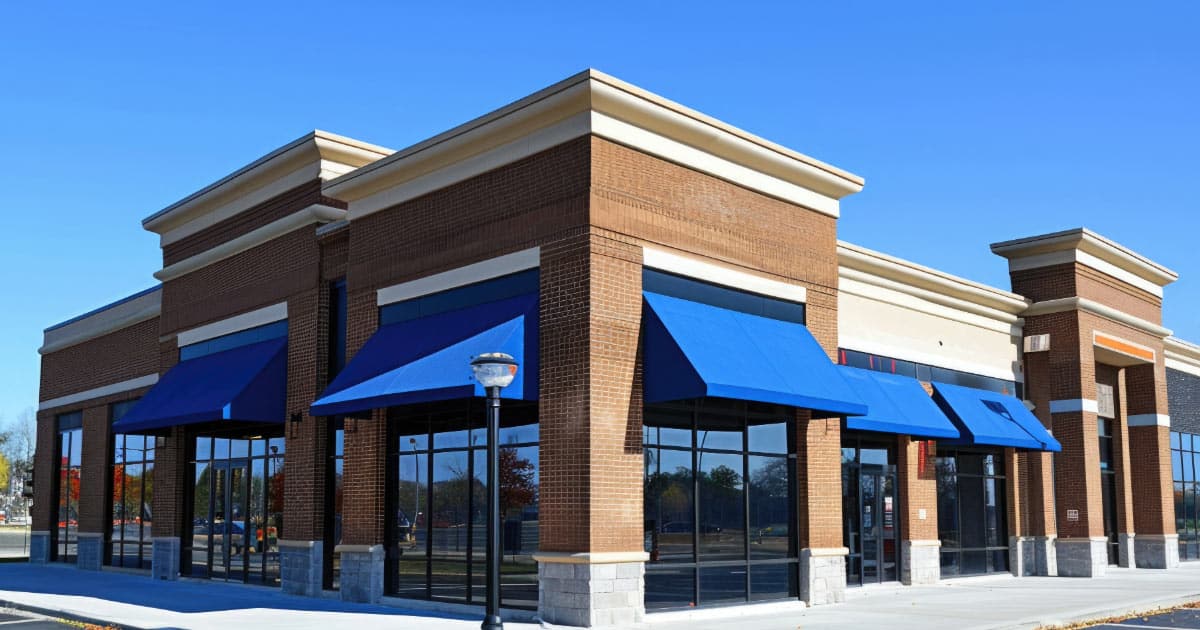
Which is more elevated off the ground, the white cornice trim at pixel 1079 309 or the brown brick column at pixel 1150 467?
the white cornice trim at pixel 1079 309

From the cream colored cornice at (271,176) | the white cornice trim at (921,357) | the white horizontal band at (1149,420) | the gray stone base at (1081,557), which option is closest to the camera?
the cream colored cornice at (271,176)

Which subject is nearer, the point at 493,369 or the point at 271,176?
the point at 493,369

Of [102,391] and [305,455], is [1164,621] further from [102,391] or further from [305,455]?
[102,391]

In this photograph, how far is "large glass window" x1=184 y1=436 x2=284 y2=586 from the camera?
25.5 metres

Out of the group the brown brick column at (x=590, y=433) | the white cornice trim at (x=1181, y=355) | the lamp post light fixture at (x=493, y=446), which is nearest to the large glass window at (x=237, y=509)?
the brown brick column at (x=590, y=433)

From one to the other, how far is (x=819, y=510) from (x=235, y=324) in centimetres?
1387

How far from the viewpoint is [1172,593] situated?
24906mm

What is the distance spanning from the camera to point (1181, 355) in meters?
41.2

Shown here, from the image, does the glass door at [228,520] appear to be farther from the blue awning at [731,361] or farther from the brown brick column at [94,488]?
the blue awning at [731,361]

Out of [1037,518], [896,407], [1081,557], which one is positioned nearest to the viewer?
[896,407]

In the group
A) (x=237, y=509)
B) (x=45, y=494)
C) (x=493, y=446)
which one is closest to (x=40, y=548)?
(x=45, y=494)

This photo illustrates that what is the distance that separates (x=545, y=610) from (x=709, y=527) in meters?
3.53

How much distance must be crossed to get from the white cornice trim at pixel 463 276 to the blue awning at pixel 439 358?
497 millimetres

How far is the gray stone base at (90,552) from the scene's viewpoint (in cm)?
3325
